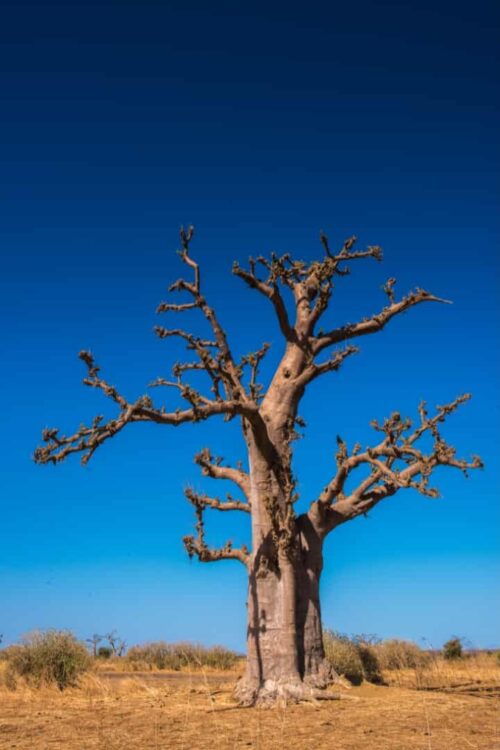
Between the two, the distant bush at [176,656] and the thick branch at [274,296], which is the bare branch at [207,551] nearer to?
the thick branch at [274,296]

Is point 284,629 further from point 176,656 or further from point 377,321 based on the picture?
point 176,656

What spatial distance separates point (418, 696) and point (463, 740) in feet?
12.6

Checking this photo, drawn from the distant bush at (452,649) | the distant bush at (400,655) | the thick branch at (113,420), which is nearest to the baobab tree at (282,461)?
the thick branch at (113,420)

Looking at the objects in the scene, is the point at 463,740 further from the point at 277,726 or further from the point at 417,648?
the point at 417,648

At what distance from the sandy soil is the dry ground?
0.4 inches

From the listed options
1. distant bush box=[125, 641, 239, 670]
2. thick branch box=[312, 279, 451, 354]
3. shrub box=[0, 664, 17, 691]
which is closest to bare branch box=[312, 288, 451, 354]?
thick branch box=[312, 279, 451, 354]

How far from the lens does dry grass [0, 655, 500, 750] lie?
7539 millimetres

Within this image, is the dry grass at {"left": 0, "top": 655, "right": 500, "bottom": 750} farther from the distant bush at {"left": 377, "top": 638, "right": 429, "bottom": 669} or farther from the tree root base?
the distant bush at {"left": 377, "top": 638, "right": 429, "bottom": 669}

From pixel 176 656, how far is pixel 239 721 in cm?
1373

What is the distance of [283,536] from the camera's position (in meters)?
11.5

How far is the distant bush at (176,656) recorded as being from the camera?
2119cm

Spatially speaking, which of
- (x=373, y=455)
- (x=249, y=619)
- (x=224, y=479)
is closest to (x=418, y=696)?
(x=249, y=619)

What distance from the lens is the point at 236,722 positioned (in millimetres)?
8945

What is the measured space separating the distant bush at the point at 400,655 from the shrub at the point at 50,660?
8.15 m
